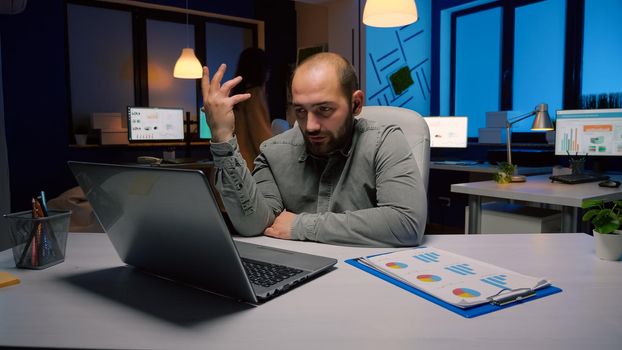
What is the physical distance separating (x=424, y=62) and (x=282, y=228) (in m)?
4.49

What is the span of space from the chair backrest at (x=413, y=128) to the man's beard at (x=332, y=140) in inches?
10.7

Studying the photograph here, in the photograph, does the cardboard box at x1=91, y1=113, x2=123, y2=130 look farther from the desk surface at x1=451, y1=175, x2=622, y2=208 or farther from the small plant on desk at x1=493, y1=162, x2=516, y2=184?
the small plant on desk at x1=493, y1=162, x2=516, y2=184

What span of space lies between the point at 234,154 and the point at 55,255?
0.46m

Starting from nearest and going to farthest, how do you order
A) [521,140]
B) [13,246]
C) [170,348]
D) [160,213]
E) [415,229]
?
[170,348] → [160,213] → [13,246] → [415,229] → [521,140]

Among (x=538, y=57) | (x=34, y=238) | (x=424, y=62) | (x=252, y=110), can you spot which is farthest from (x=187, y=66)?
A: (x=34, y=238)

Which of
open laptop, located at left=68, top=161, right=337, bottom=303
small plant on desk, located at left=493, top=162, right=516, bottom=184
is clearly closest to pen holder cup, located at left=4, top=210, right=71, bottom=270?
open laptop, located at left=68, top=161, right=337, bottom=303

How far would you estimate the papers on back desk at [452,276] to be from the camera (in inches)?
29.6

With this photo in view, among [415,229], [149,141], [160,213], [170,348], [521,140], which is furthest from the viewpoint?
[149,141]

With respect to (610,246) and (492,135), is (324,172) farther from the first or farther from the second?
(492,135)

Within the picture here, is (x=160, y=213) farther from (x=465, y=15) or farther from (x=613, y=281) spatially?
(x=465, y=15)

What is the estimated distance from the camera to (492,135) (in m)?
4.31

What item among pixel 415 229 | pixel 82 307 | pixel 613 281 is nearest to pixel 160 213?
pixel 82 307

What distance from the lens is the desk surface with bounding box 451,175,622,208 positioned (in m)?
2.28

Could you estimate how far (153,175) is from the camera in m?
0.68
